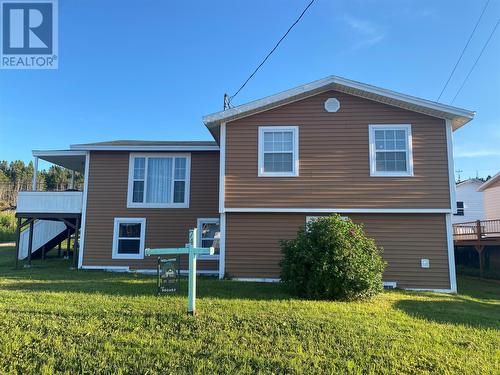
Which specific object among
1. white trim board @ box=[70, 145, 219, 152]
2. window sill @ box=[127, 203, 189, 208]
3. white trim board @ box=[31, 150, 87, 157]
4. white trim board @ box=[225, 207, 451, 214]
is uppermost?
white trim board @ box=[70, 145, 219, 152]

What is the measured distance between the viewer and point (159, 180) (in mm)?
14109

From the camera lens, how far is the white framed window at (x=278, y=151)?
11289 mm

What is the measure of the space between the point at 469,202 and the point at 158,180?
23.2 metres

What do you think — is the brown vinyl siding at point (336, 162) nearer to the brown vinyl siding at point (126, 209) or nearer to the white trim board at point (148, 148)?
the white trim board at point (148, 148)

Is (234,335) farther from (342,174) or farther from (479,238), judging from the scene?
(479,238)

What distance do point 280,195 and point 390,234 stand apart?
3264 millimetres

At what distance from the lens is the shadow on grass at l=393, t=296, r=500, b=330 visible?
7.20 meters

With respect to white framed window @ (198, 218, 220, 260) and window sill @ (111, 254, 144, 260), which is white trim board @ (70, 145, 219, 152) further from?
window sill @ (111, 254, 144, 260)

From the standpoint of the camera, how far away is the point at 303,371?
4.84 metres

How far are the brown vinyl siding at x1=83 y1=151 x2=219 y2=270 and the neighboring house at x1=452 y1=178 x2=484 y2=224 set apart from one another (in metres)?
21.0

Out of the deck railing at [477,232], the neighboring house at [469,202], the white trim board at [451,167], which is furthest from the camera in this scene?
the neighboring house at [469,202]

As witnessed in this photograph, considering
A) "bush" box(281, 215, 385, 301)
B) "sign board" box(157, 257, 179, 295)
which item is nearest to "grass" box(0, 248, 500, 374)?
"sign board" box(157, 257, 179, 295)

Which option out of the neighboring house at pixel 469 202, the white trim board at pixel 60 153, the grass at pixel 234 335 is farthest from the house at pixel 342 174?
the neighboring house at pixel 469 202

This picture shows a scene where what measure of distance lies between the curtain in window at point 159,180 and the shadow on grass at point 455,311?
8604 millimetres
